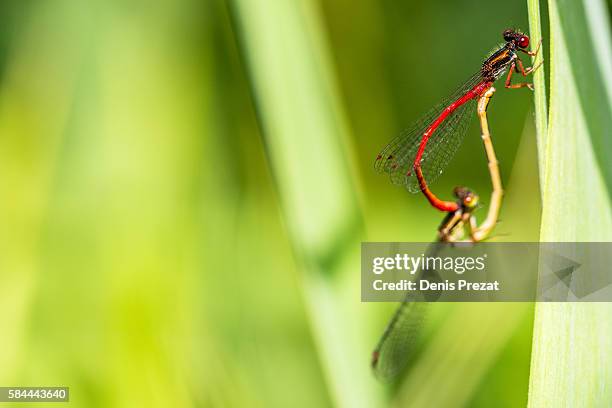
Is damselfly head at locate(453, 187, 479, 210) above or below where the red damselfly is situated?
below

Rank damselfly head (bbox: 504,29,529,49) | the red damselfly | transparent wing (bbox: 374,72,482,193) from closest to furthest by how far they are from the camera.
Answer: damselfly head (bbox: 504,29,529,49) → the red damselfly → transparent wing (bbox: 374,72,482,193)

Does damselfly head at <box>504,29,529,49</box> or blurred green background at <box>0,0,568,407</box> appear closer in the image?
damselfly head at <box>504,29,529,49</box>

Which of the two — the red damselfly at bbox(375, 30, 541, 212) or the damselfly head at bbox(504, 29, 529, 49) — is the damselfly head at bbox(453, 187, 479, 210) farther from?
the damselfly head at bbox(504, 29, 529, 49)

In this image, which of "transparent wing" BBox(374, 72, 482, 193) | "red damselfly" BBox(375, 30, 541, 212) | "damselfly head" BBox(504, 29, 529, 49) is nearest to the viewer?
"damselfly head" BBox(504, 29, 529, 49)

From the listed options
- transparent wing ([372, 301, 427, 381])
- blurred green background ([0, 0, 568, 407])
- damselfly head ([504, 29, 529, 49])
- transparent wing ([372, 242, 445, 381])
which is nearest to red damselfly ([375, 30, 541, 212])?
damselfly head ([504, 29, 529, 49])

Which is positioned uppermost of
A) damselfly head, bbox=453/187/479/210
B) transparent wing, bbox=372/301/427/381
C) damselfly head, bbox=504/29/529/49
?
damselfly head, bbox=504/29/529/49

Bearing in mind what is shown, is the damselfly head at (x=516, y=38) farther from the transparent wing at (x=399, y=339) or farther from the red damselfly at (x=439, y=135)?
the transparent wing at (x=399, y=339)

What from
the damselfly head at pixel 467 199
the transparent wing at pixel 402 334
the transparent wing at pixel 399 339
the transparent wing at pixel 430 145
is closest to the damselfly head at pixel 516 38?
the transparent wing at pixel 430 145
